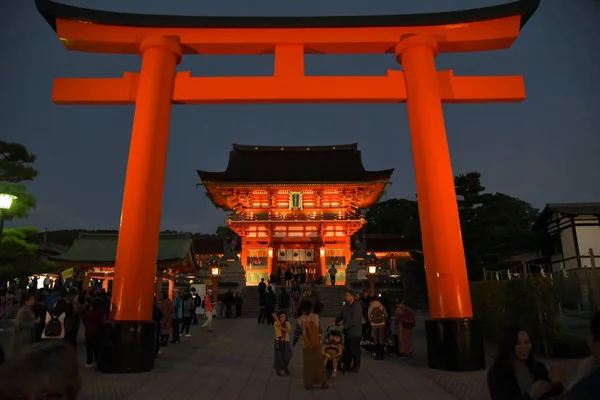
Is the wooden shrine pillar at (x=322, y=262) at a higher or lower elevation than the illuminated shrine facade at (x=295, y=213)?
lower

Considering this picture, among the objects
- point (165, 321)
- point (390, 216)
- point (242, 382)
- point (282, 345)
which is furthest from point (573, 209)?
point (390, 216)

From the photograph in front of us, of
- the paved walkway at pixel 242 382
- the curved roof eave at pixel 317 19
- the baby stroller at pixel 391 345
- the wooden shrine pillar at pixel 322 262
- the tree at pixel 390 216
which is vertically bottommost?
the paved walkway at pixel 242 382

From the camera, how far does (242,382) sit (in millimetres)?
6801

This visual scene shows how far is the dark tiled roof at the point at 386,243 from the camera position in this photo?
33.5 m

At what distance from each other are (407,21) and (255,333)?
10542mm

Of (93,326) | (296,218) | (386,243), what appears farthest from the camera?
(386,243)

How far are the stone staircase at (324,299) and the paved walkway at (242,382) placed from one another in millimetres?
11647

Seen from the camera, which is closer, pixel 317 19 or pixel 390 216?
pixel 317 19

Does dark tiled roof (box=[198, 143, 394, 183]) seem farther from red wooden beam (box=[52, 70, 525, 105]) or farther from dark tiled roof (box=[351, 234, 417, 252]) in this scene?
red wooden beam (box=[52, 70, 525, 105])

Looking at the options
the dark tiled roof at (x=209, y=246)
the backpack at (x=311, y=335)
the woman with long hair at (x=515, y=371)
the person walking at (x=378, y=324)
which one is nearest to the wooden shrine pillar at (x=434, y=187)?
the person walking at (x=378, y=324)

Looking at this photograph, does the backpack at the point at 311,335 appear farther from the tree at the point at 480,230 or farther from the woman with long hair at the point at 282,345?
Answer: the tree at the point at 480,230

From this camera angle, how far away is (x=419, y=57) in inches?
327

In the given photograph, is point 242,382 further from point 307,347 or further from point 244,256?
point 244,256

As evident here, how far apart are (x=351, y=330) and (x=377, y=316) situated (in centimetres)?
174
